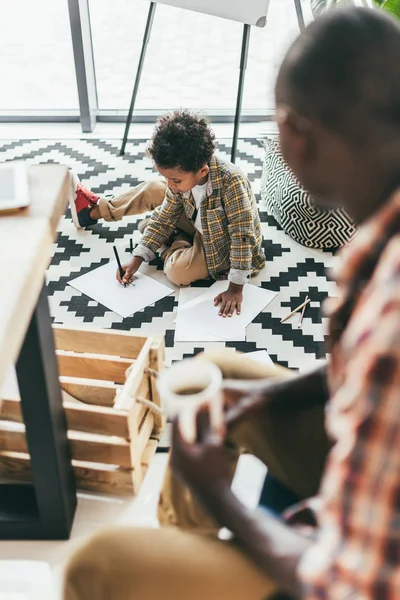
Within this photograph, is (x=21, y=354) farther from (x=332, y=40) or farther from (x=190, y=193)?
(x=190, y=193)

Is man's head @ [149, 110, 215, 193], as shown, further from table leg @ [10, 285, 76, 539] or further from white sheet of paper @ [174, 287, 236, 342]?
table leg @ [10, 285, 76, 539]

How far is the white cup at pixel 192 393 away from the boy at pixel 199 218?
105 centimetres

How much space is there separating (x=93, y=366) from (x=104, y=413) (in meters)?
0.22

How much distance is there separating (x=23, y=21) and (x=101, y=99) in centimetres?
83

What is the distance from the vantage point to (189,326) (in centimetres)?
209

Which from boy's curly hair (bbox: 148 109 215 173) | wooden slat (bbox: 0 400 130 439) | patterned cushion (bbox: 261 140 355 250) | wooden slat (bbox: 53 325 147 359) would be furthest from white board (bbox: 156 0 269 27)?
wooden slat (bbox: 0 400 130 439)

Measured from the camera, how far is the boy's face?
6.57ft

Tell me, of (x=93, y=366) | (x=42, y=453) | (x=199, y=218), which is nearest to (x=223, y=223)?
(x=199, y=218)

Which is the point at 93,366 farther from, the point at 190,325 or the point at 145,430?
the point at 190,325

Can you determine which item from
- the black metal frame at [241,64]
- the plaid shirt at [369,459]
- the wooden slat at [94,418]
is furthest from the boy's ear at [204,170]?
the plaid shirt at [369,459]

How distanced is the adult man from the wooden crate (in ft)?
1.57

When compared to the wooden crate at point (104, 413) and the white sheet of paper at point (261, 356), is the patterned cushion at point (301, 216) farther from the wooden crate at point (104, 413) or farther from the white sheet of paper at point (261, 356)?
the wooden crate at point (104, 413)

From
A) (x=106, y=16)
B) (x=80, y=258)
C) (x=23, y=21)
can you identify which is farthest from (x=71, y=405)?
(x=23, y=21)

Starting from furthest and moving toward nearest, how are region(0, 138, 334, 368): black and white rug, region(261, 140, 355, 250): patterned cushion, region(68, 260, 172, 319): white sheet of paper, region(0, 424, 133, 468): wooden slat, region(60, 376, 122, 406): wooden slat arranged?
1. region(261, 140, 355, 250): patterned cushion
2. region(68, 260, 172, 319): white sheet of paper
3. region(0, 138, 334, 368): black and white rug
4. region(60, 376, 122, 406): wooden slat
5. region(0, 424, 133, 468): wooden slat
